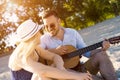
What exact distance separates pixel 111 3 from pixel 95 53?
15919 millimetres

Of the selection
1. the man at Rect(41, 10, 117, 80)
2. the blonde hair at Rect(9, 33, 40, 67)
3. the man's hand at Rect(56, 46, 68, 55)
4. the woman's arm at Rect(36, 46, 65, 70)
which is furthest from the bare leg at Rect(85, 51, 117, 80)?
the blonde hair at Rect(9, 33, 40, 67)

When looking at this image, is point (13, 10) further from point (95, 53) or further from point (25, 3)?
point (95, 53)

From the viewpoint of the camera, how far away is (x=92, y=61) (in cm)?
396

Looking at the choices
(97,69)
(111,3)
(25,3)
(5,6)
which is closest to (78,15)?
(111,3)

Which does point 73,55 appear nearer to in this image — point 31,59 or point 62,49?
point 62,49

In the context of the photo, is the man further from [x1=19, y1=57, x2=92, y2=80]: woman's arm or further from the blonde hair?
the blonde hair

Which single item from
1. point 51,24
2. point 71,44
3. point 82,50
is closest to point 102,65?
point 82,50

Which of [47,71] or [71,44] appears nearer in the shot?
[47,71]

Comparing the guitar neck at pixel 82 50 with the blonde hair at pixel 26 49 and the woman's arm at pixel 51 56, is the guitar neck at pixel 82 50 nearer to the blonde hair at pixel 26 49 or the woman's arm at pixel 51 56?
the woman's arm at pixel 51 56

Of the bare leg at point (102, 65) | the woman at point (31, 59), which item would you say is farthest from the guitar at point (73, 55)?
the woman at point (31, 59)

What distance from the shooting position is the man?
3.83 m

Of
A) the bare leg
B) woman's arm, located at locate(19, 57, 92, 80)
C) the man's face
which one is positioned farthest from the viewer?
the man's face

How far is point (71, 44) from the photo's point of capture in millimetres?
4125

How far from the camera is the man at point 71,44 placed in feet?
12.6
